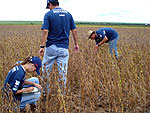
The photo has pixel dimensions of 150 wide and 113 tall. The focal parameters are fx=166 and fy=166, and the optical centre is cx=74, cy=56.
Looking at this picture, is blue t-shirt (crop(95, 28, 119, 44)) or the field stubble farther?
blue t-shirt (crop(95, 28, 119, 44))

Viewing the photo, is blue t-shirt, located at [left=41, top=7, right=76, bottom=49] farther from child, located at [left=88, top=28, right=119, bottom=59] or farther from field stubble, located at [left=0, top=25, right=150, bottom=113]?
child, located at [left=88, top=28, right=119, bottom=59]

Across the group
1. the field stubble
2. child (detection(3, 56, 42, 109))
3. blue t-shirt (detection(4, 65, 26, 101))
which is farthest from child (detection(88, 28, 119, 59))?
blue t-shirt (detection(4, 65, 26, 101))

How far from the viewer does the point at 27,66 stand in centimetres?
225

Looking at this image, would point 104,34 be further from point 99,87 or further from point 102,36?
point 99,87

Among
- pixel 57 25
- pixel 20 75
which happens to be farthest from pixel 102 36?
pixel 20 75

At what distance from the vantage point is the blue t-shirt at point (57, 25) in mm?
2803

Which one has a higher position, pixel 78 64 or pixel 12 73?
pixel 12 73

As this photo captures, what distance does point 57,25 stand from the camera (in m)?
2.86

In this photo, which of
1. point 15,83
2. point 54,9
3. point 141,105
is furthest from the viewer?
point 54,9

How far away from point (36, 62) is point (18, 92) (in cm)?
47

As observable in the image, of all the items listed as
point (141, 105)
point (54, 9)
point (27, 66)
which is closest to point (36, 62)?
point (27, 66)

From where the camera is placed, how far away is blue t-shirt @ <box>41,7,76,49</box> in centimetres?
280

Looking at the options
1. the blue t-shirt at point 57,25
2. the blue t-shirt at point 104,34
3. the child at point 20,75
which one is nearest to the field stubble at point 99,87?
the child at point 20,75

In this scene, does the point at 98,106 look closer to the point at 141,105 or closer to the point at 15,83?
the point at 141,105
